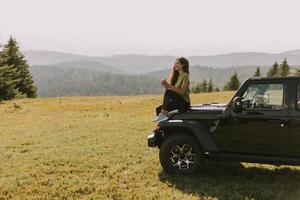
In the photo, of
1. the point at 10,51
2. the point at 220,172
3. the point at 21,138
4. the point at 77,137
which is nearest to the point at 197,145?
the point at 220,172

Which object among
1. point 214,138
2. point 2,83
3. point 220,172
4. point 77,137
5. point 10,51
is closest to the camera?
point 214,138

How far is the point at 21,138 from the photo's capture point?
59.2ft

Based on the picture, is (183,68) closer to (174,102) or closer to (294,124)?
(174,102)

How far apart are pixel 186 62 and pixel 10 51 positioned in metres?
53.4

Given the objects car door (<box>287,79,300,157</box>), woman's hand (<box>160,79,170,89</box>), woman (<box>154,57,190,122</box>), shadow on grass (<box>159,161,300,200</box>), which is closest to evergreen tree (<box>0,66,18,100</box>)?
woman (<box>154,57,190,122</box>)

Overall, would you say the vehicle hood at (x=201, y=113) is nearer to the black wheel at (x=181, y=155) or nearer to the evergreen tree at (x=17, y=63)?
the black wheel at (x=181, y=155)

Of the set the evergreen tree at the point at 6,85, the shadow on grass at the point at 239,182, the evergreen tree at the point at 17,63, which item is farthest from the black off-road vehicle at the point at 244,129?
the evergreen tree at the point at 17,63

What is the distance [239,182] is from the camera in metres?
10.1

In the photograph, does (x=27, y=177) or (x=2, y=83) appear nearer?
(x=27, y=177)

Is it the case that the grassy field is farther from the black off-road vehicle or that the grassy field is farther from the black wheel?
the black off-road vehicle

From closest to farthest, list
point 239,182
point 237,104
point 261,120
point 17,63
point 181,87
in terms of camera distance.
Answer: point 261,120 < point 237,104 < point 239,182 < point 181,87 < point 17,63

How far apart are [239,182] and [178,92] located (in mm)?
2760

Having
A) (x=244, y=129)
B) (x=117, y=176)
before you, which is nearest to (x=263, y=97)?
(x=244, y=129)

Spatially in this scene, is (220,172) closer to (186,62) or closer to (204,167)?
(204,167)
